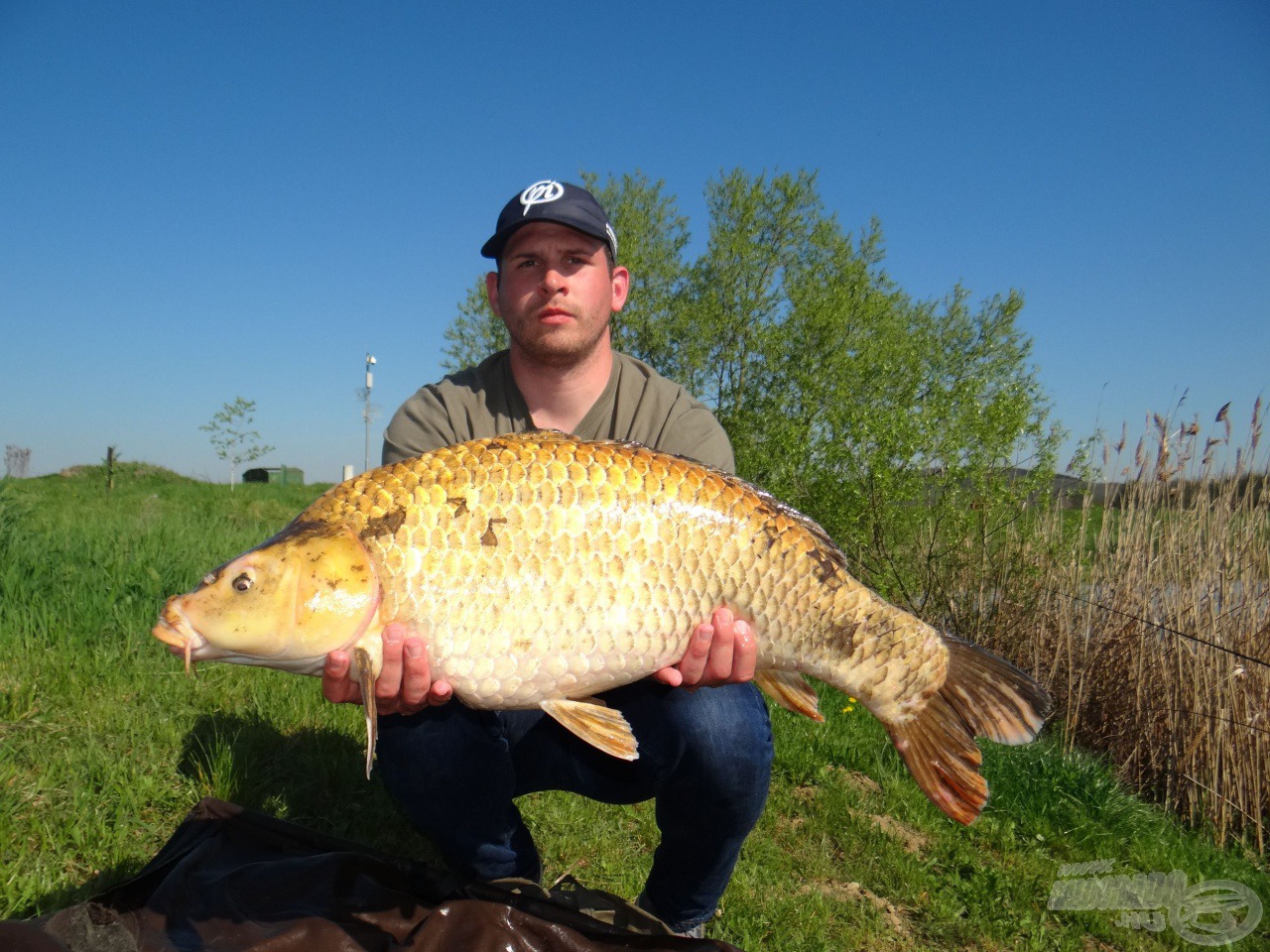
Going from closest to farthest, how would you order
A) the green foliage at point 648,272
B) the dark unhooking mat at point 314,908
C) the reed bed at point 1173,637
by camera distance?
the dark unhooking mat at point 314,908 < the reed bed at point 1173,637 < the green foliage at point 648,272

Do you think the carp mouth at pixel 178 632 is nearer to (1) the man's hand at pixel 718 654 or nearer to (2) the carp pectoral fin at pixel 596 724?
(2) the carp pectoral fin at pixel 596 724

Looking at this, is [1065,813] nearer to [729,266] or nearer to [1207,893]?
[1207,893]

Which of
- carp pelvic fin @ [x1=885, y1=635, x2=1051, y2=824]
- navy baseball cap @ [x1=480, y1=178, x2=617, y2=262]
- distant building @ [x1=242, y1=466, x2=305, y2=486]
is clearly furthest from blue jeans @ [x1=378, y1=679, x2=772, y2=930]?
distant building @ [x1=242, y1=466, x2=305, y2=486]

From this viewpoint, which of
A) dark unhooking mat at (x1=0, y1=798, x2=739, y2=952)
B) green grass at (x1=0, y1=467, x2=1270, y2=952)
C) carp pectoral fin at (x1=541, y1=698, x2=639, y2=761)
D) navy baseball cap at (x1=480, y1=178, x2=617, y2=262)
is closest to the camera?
dark unhooking mat at (x1=0, y1=798, x2=739, y2=952)

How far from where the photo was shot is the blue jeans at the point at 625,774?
177 cm

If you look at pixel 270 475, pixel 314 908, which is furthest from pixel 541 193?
pixel 270 475

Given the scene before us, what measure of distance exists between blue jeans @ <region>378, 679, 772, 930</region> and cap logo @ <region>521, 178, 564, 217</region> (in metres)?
1.31

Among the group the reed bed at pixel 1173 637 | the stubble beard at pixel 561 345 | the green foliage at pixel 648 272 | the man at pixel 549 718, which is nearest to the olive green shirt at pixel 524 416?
the man at pixel 549 718

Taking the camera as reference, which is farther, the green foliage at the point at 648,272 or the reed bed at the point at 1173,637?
the green foliage at the point at 648,272

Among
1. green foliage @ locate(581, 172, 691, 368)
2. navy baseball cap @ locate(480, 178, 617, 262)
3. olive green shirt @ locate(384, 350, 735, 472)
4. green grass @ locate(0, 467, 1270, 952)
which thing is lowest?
green grass @ locate(0, 467, 1270, 952)

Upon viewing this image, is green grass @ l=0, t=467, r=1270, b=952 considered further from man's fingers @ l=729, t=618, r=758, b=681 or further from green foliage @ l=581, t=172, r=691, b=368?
green foliage @ l=581, t=172, r=691, b=368

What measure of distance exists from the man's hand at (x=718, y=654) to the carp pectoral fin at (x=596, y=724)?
0.17 meters

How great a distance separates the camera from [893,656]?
170cm

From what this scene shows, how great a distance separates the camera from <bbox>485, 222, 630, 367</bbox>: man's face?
2148mm
